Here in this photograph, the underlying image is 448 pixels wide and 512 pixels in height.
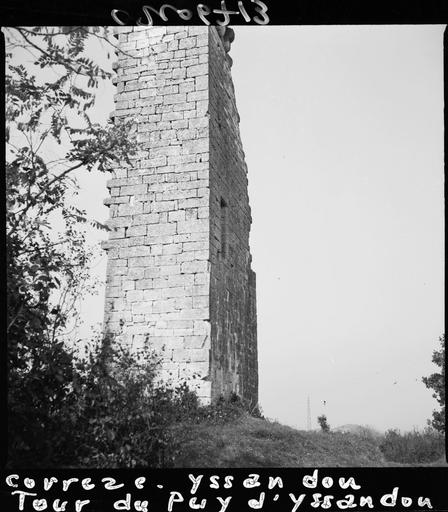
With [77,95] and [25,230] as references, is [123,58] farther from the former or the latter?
[25,230]

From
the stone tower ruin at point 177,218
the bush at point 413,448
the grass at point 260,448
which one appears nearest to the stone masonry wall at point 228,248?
the stone tower ruin at point 177,218

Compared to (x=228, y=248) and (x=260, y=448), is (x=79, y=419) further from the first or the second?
(x=228, y=248)

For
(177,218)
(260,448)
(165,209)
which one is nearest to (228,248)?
(177,218)

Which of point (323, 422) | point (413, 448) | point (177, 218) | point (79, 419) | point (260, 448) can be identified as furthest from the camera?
point (323, 422)

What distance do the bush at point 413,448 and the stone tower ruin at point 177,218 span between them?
290 centimetres

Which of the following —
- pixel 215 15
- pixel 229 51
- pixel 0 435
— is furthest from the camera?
pixel 229 51

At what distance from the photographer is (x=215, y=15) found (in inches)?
211

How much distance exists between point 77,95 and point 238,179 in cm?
673

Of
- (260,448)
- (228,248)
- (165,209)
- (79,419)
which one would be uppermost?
(165,209)

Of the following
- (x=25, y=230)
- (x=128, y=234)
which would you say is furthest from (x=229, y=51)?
(x=25, y=230)

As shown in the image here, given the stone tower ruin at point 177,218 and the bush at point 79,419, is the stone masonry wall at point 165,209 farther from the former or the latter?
the bush at point 79,419

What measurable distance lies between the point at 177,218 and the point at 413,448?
5.98 meters

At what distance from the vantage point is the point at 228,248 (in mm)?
11133

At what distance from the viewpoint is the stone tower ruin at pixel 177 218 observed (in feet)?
31.3
